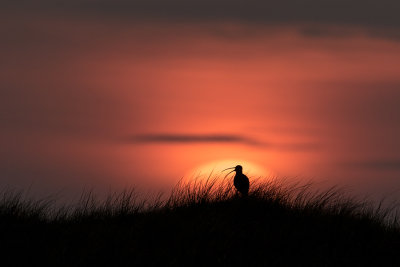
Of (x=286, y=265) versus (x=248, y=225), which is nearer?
(x=286, y=265)

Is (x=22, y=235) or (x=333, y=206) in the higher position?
(x=333, y=206)

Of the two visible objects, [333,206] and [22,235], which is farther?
[333,206]

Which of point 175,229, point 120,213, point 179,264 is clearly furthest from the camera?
point 120,213

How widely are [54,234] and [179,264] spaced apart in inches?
107

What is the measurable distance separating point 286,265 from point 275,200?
2.35 meters

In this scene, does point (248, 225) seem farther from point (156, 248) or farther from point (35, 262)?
point (35, 262)

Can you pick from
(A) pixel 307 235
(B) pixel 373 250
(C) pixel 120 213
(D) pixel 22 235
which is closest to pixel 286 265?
(A) pixel 307 235

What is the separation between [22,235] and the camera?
41.9ft

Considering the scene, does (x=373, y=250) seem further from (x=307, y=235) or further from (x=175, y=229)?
(x=175, y=229)

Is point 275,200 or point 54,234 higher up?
point 275,200

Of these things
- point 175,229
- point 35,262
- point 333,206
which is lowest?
point 35,262

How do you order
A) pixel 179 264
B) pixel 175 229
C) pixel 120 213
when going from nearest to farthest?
1. pixel 179 264
2. pixel 175 229
3. pixel 120 213

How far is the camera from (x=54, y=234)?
41.7 feet

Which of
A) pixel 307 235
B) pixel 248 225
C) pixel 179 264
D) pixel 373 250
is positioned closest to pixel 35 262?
pixel 179 264
